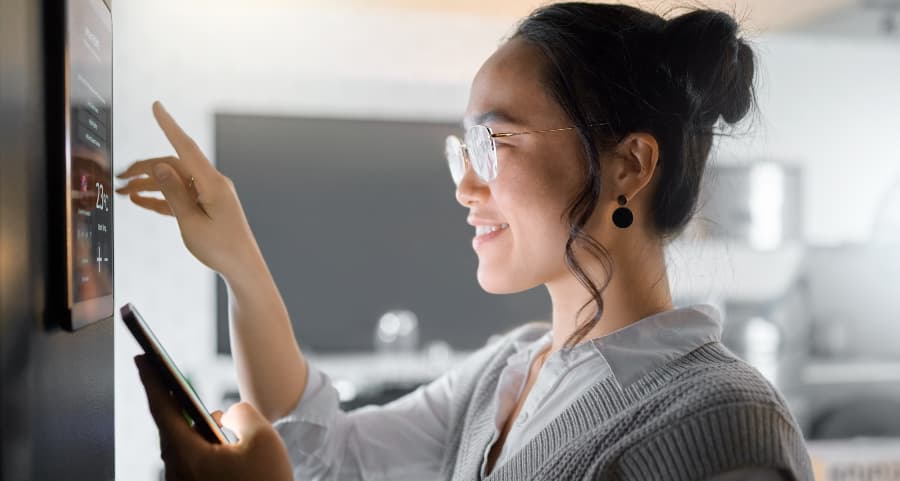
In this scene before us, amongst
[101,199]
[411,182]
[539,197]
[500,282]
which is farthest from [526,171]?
[411,182]

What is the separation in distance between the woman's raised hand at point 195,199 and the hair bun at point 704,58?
497 millimetres

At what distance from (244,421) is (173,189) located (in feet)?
0.84

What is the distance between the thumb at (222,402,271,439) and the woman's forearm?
22 cm

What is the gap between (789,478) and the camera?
2.48ft

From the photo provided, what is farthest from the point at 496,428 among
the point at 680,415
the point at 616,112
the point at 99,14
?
the point at 99,14

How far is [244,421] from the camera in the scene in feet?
2.34

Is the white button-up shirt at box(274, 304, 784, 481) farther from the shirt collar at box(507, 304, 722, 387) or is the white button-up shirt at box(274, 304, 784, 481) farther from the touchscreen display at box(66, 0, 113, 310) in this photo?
the touchscreen display at box(66, 0, 113, 310)

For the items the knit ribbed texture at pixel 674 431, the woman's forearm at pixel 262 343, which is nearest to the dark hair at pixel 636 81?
the knit ribbed texture at pixel 674 431

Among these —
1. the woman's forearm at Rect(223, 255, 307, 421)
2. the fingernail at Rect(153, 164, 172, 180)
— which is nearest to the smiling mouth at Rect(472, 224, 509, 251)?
the woman's forearm at Rect(223, 255, 307, 421)

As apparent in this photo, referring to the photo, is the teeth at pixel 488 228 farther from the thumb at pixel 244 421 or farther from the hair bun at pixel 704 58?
the thumb at pixel 244 421

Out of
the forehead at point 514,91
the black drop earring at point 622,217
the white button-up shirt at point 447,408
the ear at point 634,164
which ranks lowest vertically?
the white button-up shirt at point 447,408

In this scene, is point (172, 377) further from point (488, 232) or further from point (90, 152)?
point (488, 232)

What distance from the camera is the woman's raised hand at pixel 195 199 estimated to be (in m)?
0.83

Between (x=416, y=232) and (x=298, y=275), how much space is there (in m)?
0.46
